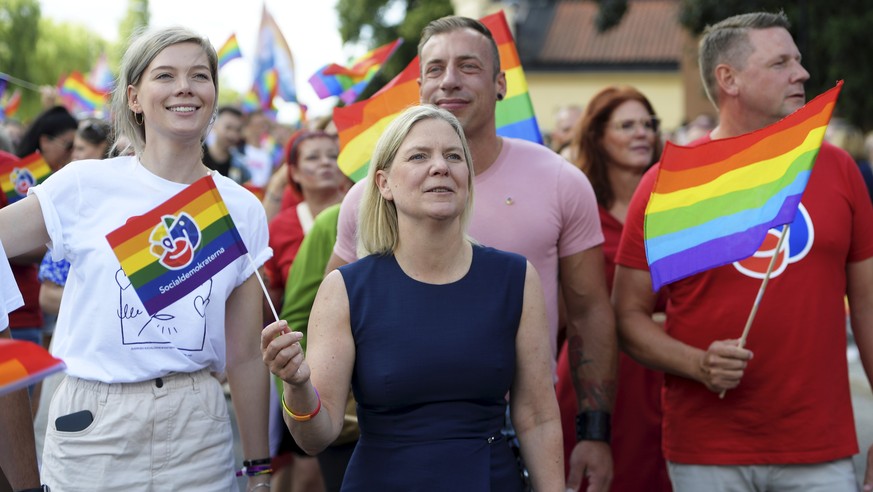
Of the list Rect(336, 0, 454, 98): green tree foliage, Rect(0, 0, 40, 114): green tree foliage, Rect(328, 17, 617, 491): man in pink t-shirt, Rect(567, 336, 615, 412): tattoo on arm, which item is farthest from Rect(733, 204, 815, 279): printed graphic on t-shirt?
Rect(0, 0, 40, 114): green tree foliage

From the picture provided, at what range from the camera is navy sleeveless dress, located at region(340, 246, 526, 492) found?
3.59 metres

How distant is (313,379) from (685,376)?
1516 millimetres

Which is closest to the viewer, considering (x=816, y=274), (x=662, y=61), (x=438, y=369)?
(x=438, y=369)

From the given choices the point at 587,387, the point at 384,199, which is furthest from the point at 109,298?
the point at 587,387

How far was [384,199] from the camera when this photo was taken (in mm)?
3881

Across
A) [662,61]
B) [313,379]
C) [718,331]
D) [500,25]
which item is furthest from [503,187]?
[662,61]

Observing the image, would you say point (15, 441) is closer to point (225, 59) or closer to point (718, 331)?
point (718, 331)

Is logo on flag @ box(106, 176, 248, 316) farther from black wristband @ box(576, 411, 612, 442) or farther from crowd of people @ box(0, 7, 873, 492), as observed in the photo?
black wristband @ box(576, 411, 612, 442)

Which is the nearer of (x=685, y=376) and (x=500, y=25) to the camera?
(x=685, y=376)

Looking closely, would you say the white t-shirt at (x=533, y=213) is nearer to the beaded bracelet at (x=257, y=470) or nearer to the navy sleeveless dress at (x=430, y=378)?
the navy sleeveless dress at (x=430, y=378)

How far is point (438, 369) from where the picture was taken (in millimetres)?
3594

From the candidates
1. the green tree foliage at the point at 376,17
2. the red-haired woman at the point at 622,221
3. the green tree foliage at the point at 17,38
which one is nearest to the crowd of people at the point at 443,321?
the red-haired woman at the point at 622,221

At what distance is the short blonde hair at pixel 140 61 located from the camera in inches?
155

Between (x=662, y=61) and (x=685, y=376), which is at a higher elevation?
(x=662, y=61)
